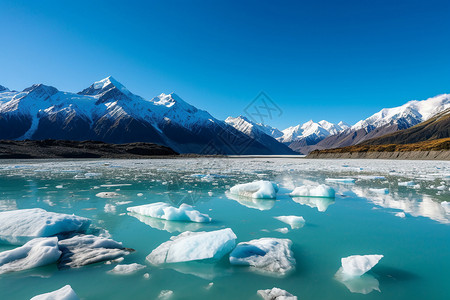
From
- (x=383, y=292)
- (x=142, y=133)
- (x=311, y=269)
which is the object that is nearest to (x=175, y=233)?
(x=311, y=269)

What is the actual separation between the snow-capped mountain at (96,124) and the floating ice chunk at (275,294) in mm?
140899

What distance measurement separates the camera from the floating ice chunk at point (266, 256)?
2.76 m

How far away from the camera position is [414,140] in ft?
484

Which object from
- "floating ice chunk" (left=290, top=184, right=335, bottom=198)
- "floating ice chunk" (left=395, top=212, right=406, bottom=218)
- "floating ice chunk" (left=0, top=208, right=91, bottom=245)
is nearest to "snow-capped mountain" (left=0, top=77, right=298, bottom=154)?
"floating ice chunk" (left=290, top=184, right=335, bottom=198)

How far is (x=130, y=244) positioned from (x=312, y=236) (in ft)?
9.33

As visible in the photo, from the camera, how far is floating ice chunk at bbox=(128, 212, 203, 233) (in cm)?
431

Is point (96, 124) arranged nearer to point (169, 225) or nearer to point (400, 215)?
point (169, 225)

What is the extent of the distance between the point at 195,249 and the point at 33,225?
272 centimetres

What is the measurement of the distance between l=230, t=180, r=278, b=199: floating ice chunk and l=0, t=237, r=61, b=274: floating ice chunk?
5308 millimetres

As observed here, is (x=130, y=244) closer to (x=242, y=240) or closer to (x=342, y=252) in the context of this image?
(x=242, y=240)

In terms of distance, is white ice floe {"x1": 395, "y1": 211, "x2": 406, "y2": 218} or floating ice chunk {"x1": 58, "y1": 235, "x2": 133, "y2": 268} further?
white ice floe {"x1": 395, "y1": 211, "x2": 406, "y2": 218}

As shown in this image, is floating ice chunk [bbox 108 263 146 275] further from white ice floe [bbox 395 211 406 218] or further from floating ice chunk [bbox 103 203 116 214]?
white ice floe [bbox 395 211 406 218]

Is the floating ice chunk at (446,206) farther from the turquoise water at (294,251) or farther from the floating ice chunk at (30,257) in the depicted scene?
the floating ice chunk at (30,257)

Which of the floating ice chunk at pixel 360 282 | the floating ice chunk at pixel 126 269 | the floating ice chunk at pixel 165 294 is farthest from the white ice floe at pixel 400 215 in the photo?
the floating ice chunk at pixel 126 269
